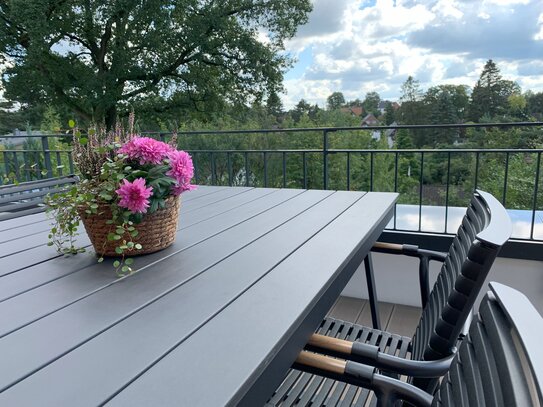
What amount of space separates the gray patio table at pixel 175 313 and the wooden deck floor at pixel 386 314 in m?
1.22

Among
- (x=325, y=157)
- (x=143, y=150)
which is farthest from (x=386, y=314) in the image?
(x=143, y=150)

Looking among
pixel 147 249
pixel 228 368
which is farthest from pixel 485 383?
Result: pixel 147 249

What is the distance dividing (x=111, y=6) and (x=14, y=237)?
11.7 m

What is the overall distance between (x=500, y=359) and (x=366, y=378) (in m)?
0.44

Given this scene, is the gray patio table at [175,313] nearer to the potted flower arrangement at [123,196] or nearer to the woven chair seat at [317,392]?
the potted flower arrangement at [123,196]

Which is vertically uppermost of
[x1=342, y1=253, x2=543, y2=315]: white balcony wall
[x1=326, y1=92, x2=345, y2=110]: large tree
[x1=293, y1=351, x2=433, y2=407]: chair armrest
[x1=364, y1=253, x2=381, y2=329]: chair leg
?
[x1=326, y1=92, x2=345, y2=110]: large tree

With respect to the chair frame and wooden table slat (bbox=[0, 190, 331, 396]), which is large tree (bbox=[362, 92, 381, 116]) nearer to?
wooden table slat (bbox=[0, 190, 331, 396])

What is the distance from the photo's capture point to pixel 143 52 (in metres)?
12.3

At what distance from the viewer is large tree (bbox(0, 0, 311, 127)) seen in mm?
11375

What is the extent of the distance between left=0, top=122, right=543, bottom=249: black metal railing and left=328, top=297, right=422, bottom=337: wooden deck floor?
602mm

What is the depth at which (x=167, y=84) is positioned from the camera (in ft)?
43.3

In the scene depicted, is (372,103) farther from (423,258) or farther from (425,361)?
(425,361)

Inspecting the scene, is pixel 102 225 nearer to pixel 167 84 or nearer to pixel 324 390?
pixel 324 390

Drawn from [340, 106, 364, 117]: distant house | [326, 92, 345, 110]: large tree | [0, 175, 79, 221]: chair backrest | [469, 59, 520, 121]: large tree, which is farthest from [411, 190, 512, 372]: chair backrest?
[326, 92, 345, 110]: large tree
